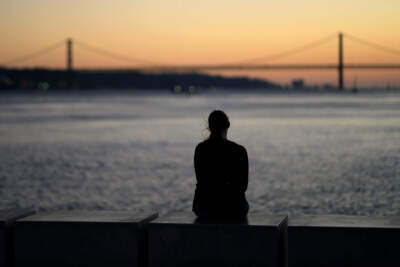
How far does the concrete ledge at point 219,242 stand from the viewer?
12.2 ft

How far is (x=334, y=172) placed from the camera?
547 inches

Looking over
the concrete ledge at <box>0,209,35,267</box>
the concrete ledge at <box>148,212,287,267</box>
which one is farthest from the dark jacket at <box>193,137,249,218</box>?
the concrete ledge at <box>0,209,35,267</box>

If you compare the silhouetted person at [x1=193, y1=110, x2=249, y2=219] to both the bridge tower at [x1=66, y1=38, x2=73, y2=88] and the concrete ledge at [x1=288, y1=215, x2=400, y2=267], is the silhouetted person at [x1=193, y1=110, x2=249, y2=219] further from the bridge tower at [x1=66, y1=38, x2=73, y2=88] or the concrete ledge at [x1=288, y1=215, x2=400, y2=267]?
the bridge tower at [x1=66, y1=38, x2=73, y2=88]

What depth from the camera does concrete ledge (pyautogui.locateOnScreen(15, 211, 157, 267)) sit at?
3.91 meters

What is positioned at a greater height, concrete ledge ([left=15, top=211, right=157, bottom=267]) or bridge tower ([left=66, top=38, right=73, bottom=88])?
bridge tower ([left=66, top=38, right=73, bottom=88])

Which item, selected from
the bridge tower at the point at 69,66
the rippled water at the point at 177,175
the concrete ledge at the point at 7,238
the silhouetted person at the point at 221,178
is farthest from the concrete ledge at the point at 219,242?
the bridge tower at the point at 69,66

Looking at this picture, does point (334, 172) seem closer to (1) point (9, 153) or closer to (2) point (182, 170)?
(2) point (182, 170)

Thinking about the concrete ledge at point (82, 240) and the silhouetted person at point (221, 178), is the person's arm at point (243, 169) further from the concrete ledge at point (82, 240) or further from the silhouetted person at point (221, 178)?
the concrete ledge at point (82, 240)

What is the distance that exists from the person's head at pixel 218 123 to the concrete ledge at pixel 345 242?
0.69 m

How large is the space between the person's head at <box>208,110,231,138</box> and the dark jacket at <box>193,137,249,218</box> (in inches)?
2.0

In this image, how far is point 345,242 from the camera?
382 cm

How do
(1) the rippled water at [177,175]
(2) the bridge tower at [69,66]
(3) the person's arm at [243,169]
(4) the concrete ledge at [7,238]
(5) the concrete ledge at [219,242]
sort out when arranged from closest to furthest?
(5) the concrete ledge at [219,242]
(3) the person's arm at [243,169]
(4) the concrete ledge at [7,238]
(1) the rippled water at [177,175]
(2) the bridge tower at [69,66]

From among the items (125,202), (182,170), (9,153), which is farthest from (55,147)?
(125,202)

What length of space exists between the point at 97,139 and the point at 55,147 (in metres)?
3.74
